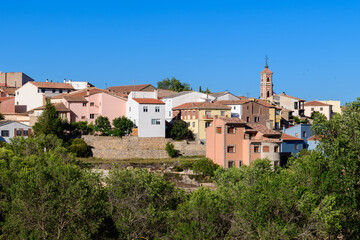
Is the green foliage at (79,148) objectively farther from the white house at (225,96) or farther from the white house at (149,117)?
the white house at (225,96)

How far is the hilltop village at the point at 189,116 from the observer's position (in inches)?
1976

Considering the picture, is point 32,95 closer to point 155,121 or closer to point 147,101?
point 147,101

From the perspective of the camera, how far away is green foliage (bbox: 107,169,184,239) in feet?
90.0

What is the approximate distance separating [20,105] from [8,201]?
43.1 m

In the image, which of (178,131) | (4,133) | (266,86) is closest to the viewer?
(4,133)

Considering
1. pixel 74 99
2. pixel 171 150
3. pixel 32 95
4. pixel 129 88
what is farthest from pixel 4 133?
pixel 129 88

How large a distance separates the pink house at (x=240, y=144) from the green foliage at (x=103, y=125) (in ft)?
49.5

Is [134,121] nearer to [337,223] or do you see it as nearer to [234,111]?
[234,111]

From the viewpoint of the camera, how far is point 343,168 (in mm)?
30438

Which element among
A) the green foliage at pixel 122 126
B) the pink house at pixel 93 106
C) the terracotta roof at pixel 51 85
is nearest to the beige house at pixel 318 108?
the pink house at pixel 93 106

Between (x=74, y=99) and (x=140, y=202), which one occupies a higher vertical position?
(x=74, y=99)

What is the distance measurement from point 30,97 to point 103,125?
14.7 meters

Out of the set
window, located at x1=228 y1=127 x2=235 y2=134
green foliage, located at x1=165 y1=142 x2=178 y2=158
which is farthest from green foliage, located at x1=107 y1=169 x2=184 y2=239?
green foliage, located at x1=165 y1=142 x2=178 y2=158

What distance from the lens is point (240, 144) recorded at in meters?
50.4
